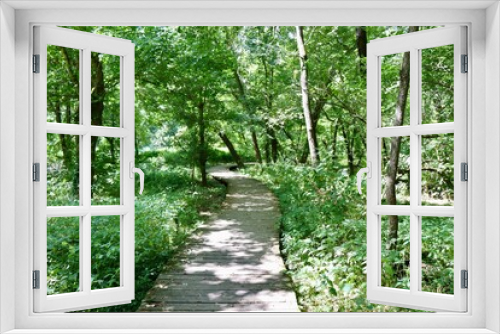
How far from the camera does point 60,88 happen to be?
5668mm

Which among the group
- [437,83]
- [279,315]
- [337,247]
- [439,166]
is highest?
[437,83]

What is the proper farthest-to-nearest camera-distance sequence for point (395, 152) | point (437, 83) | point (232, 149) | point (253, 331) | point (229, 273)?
point (232, 149)
point (229, 273)
point (395, 152)
point (437, 83)
point (253, 331)

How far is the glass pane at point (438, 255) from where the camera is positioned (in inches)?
132

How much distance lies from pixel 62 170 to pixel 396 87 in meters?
4.46

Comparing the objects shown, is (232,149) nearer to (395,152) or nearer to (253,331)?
(395,152)

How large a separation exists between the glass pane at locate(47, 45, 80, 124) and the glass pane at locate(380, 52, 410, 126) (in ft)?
13.2

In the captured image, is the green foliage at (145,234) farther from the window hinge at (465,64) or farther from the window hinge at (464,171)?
the window hinge at (465,64)

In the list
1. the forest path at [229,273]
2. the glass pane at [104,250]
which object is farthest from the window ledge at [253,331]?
the glass pane at [104,250]

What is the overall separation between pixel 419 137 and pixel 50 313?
2136 millimetres

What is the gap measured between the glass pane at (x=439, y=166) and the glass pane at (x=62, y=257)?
3.63 meters

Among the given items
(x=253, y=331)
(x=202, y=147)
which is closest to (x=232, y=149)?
(x=202, y=147)
